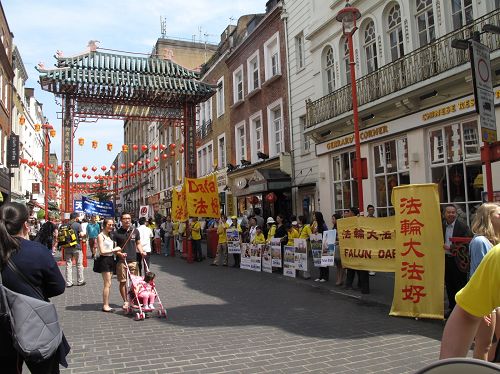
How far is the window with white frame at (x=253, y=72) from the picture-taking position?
23797 millimetres

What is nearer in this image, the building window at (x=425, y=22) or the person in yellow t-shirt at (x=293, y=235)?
the person in yellow t-shirt at (x=293, y=235)

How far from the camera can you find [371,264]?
8617mm

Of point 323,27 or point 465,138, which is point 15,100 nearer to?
point 323,27

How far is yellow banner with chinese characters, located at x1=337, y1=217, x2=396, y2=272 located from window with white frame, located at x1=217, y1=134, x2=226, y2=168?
19040 mm

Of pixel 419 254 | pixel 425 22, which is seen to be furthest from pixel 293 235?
pixel 425 22

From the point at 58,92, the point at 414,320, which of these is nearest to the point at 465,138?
the point at 414,320

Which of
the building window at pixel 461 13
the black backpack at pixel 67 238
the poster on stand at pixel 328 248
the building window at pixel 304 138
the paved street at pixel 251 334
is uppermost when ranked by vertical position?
the building window at pixel 461 13

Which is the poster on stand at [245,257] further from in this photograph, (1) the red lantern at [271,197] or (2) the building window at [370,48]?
(2) the building window at [370,48]

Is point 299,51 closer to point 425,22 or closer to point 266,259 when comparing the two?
point 425,22

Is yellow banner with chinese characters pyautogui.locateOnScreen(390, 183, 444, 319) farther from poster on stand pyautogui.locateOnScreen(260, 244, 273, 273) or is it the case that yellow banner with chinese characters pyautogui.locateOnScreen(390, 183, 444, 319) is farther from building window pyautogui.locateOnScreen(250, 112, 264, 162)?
building window pyautogui.locateOnScreen(250, 112, 264, 162)

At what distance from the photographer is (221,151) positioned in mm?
28547

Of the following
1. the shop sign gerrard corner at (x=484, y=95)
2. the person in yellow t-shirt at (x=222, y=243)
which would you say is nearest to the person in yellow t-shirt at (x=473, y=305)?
the shop sign gerrard corner at (x=484, y=95)

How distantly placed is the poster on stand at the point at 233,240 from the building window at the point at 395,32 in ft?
24.3

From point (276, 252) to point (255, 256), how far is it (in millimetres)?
1172
